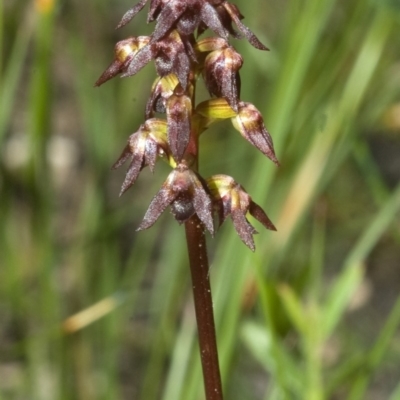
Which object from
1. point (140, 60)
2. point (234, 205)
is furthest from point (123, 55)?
point (234, 205)

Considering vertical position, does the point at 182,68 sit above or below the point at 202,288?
above

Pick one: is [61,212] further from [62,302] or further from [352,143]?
[352,143]

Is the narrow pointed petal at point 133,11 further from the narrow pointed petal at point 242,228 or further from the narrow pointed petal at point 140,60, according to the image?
the narrow pointed petal at point 242,228

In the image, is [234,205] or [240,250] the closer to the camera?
[234,205]

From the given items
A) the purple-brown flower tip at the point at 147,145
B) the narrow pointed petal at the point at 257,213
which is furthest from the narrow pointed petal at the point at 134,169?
the narrow pointed petal at the point at 257,213

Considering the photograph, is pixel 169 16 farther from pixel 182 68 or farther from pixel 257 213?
pixel 257 213

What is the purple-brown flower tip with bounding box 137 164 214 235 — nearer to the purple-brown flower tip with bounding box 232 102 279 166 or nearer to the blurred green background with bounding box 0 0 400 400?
the purple-brown flower tip with bounding box 232 102 279 166
